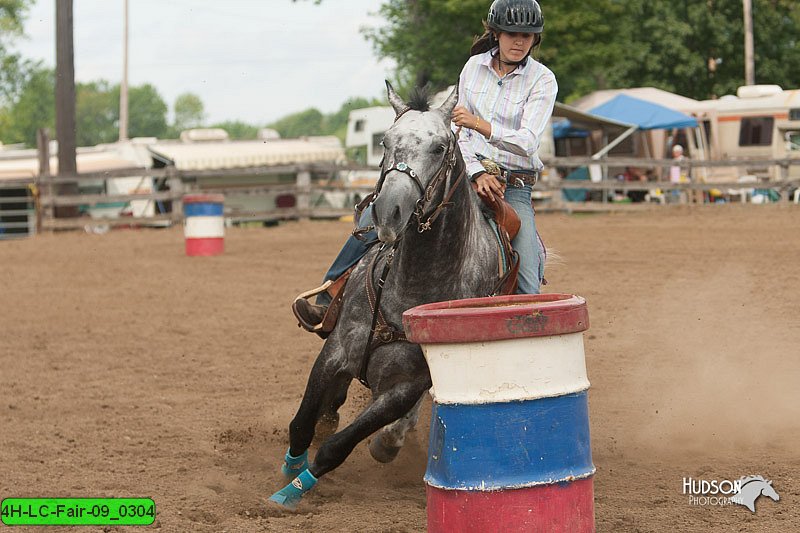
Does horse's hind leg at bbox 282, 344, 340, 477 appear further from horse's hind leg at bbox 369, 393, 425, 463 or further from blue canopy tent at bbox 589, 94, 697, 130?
blue canopy tent at bbox 589, 94, 697, 130

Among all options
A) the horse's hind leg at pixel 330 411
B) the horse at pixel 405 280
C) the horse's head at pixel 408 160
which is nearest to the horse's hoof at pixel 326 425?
the horse's hind leg at pixel 330 411

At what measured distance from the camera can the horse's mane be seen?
4.74 m

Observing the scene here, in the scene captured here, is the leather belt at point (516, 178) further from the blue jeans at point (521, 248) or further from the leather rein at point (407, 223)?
the leather rein at point (407, 223)

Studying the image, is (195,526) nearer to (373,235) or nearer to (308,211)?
(373,235)

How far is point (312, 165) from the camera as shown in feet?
79.2

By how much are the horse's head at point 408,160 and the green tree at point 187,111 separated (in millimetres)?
178552

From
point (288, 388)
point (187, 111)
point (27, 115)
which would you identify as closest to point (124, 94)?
point (288, 388)

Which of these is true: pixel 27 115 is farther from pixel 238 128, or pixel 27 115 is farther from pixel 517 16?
pixel 517 16

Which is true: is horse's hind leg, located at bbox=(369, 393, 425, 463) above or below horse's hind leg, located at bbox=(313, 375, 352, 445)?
below

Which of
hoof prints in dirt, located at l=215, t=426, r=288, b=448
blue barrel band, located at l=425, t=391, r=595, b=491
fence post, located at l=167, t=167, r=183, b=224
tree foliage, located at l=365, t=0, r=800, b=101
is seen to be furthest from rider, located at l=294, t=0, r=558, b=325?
tree foliage, located at l=365, t=0, r=800, b=101

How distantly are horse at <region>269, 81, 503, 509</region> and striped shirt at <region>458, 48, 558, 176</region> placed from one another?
366mm

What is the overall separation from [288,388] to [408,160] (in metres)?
3.98

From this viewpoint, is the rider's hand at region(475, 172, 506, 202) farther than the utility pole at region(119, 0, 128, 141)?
No

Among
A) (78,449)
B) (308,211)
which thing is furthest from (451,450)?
(308,211)
